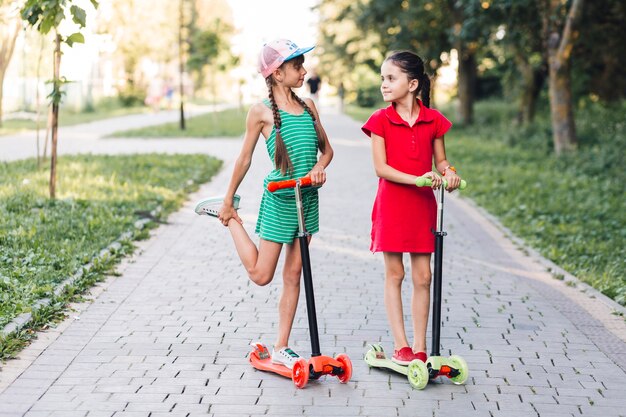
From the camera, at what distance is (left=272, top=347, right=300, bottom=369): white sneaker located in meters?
5.60

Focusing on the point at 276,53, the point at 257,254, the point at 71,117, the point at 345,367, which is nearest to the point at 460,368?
the point at 345,367

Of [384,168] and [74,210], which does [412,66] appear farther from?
[74,210]

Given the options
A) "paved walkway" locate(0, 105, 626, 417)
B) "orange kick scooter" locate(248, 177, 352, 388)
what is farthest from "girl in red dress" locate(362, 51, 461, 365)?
"paved walkway" locate(0, 105, 626, 417)

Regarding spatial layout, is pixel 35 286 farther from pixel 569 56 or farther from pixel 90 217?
pixel 569 56

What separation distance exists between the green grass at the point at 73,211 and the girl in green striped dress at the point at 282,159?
1.57 meters

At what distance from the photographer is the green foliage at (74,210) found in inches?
313

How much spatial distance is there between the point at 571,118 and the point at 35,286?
15878mm

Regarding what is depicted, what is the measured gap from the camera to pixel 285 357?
18.5ft

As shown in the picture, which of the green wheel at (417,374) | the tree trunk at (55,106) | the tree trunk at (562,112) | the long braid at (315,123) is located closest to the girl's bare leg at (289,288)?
the long braid at (315,123)

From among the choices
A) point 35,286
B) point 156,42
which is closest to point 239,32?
point 156,42

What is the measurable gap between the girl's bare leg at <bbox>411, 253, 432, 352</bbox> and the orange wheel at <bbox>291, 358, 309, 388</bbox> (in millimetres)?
693

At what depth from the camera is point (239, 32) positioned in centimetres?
4216

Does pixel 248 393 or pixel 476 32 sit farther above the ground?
pixel 476 32

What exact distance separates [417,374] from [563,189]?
424 inches
